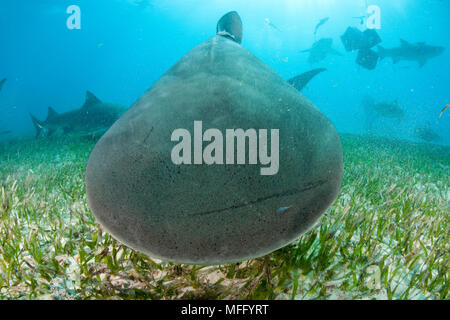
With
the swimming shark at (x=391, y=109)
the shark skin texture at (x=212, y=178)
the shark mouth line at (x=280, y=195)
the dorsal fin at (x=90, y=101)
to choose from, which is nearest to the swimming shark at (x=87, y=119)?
the dorsal fin at (x=90, y=101)

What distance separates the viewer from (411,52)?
57.4ft

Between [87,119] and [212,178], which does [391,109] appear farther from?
[212,178]

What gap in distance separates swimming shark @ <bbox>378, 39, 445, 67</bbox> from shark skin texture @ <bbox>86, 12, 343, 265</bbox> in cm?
2007

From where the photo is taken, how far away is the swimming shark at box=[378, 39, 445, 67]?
16.8 meters

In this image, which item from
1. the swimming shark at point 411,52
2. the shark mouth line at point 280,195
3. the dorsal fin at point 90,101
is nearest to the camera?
the shark mouth line at point 280,195

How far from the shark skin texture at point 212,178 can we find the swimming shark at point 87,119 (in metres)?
8.37

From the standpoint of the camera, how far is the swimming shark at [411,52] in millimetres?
16828

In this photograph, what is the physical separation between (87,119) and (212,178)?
32.3 ft

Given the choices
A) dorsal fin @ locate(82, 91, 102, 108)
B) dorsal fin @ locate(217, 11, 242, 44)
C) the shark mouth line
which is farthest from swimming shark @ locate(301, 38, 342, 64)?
the shark mouth line

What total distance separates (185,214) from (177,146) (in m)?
0.26

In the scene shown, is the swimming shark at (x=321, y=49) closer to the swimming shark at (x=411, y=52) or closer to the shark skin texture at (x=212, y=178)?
the swimming shark at (x=411, y=52)

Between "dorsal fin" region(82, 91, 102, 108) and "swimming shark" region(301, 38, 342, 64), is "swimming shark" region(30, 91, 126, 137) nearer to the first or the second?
"dorsal fin" region(82, 91, 102, 108)
